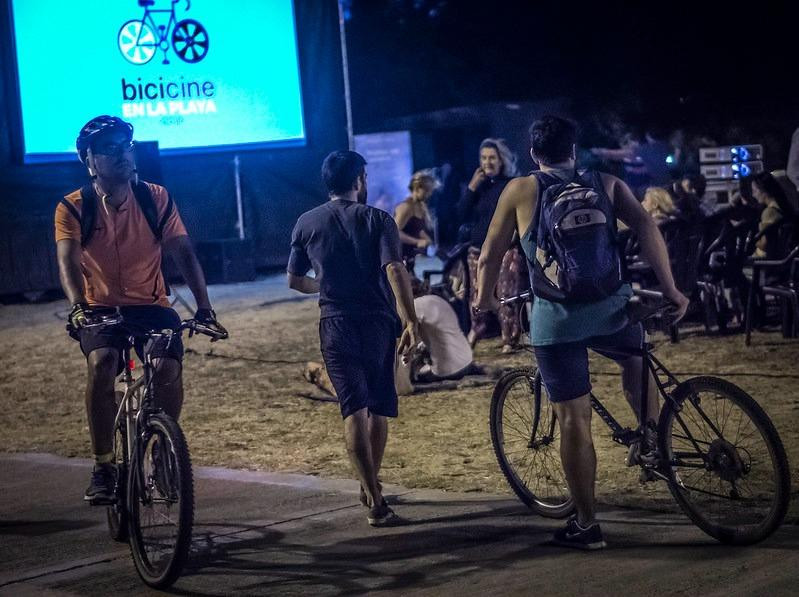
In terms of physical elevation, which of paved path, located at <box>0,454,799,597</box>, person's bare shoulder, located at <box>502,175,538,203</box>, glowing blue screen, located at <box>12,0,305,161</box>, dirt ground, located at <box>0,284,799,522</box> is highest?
glowing blue screen, located at <box>12,0,305,161</box>

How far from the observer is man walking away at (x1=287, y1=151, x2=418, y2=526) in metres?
6.16

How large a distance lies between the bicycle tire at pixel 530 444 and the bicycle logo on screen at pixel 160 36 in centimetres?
1579

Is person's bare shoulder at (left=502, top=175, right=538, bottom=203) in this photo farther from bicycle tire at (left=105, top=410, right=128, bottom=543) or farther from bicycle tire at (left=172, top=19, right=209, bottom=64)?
bicycle tire at (left=172, top=19, right=209, bottom=64)

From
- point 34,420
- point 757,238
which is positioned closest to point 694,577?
point 34,420

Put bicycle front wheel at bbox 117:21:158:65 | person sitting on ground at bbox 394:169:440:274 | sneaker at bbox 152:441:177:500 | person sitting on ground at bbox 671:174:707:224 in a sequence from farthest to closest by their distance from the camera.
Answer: bicycle front wheel at bbox 117:21:158:65 → person sitting on ground at bbox 671:174:707:224 → person sitting on ground at bbox 394:169:440:274 → sneaker at bbox 152:441:177:500

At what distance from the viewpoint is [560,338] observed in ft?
17.7

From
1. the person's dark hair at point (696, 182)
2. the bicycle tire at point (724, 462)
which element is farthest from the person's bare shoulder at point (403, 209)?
the bicycle tire at point (724, 462)

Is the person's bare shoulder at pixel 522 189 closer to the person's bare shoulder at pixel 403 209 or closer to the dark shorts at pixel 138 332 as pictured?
the dark shorts at pixel 138 332

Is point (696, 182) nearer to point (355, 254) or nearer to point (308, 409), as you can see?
point (308, 409)

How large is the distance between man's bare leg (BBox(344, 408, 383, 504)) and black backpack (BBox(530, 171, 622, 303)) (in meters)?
1.16

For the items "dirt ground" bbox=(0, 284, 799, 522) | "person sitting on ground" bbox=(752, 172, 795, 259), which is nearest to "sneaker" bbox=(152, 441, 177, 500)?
"dirt ground" bbox=(0, 284, 799, 522)

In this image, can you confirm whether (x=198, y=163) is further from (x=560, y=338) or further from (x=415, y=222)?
(x=560, y=338)

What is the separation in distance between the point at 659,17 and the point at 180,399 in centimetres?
2852

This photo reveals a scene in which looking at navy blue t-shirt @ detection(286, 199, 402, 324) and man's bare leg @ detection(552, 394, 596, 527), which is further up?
navy blue t-shirt @ detection(286, 199, 402, 324)
